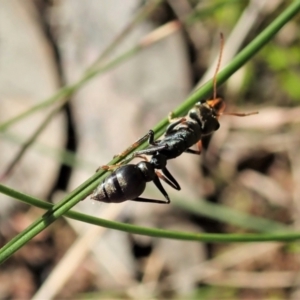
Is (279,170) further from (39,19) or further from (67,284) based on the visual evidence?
(39,19)

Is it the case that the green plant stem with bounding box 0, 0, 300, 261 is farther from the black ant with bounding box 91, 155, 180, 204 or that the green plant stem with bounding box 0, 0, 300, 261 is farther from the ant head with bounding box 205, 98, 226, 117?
the ant head with bounding box 205, 98, 226, 117

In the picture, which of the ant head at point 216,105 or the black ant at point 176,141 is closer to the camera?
the black ant at point 176,141

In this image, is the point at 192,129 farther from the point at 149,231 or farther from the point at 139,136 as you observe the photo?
the point at 139,136

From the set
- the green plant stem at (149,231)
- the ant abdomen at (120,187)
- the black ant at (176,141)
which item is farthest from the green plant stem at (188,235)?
the black ant at (176,141)

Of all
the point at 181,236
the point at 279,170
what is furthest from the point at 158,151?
the point at 279,170

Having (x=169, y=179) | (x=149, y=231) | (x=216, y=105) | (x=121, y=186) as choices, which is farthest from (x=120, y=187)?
(x=216, y=105)

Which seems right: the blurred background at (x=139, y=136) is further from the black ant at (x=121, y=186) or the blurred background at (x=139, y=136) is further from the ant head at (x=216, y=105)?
the black ant at (x=121, y=186)
